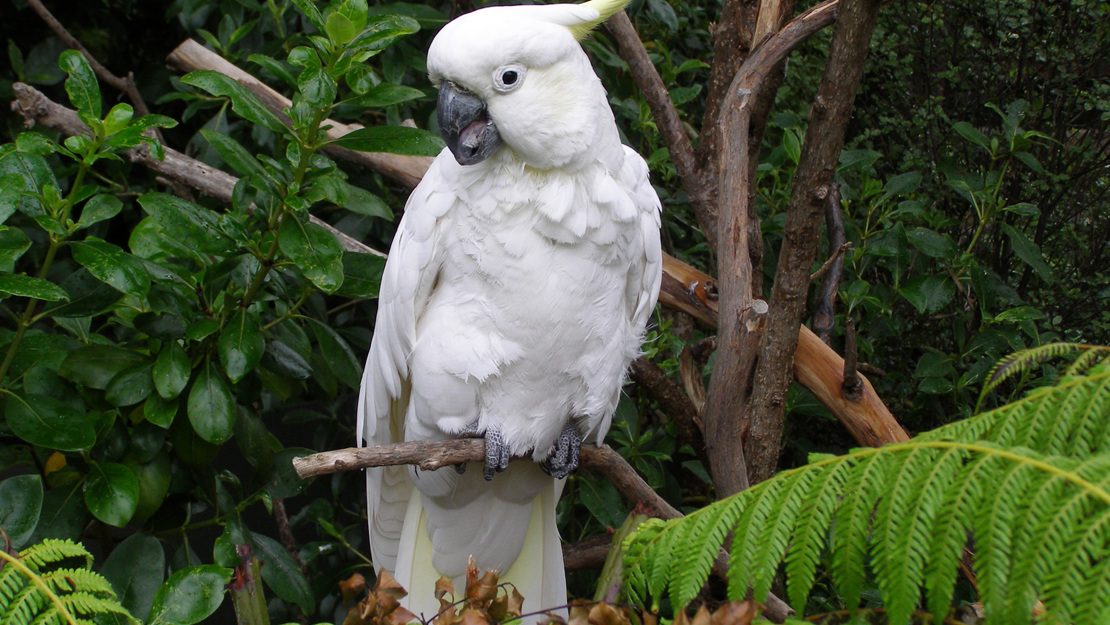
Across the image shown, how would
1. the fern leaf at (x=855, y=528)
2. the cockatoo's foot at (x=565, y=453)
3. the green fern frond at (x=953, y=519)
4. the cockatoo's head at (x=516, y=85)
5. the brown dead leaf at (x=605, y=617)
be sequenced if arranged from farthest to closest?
1. the cockatoo's foot at (x=565, y=453)
2. the cockatoo's head at (x=516, y=85)
3. the brown dead leaf at (x=605, y=617)
4. the fern leaf at (x=855, y=528)
5. the green fern frond at (x=953, y=519)

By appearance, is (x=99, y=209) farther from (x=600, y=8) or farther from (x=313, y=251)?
(x=600, y=8)

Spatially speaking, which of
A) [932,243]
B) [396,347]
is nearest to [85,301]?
[396,347]

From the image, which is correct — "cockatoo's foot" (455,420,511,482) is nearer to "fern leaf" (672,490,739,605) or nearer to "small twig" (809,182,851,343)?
"fern leaf" (672,490,739,605)

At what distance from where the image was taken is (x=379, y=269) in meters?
1.61

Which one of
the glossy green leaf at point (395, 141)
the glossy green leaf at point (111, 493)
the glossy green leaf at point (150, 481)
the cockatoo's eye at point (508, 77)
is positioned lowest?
the glossy green leaf at point (150, 481)

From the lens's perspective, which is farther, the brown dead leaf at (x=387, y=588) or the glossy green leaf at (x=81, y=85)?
the glossy green leaf at (x=81, y=85)

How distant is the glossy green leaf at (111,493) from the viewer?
1419 mm

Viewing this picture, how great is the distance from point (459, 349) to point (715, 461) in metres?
0.58

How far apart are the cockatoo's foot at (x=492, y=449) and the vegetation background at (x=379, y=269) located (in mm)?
343

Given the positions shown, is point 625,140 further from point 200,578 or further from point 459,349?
point 200,578

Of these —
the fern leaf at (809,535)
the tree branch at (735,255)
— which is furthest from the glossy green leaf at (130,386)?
the fern leaf at (809,535)

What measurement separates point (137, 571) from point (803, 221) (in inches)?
55.5

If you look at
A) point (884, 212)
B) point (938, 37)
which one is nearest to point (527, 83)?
point (884, 212)

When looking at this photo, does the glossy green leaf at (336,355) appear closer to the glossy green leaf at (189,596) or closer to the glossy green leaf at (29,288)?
the glossy green leaf at (29,288)
